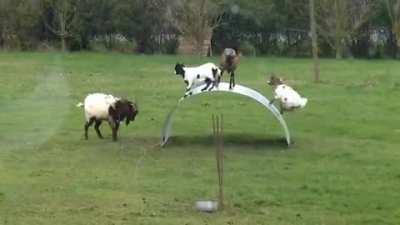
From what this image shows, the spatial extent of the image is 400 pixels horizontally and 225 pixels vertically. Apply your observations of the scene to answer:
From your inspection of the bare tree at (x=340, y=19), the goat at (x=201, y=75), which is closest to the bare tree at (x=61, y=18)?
the bare tree at (x=340, y=19)

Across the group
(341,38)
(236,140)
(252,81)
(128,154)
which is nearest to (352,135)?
(236,140)

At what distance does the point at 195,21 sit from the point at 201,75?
2627cm

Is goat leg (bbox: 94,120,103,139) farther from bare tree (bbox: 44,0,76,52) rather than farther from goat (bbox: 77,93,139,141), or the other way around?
bare tree (bbox: 44,0,76,52)

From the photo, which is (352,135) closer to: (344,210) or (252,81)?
(344,210)

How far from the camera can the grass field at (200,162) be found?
8812 mm

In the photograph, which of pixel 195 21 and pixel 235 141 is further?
pixel 195 21

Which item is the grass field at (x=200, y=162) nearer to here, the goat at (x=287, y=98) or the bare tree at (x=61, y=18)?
the goat at (x=287, y=98)

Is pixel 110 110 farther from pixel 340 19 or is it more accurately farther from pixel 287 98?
pixel 340 19

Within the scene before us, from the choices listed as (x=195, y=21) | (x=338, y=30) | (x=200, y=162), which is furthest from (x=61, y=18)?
(x=200, y=162)

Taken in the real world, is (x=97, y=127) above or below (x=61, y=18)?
below

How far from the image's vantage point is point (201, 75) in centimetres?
1280

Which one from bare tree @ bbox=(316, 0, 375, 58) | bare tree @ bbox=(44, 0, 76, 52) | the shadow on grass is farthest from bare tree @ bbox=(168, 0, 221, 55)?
the shadow on grass

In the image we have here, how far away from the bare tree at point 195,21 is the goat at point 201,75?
84.8ft

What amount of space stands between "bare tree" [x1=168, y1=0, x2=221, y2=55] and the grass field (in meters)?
17.2
